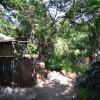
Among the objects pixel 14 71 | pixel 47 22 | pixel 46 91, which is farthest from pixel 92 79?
pixel 47 22

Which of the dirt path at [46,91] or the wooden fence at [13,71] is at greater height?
the wooden fence at [13,71]

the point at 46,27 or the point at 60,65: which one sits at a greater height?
the point at 46,27

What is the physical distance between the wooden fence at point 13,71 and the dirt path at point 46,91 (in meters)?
0.83

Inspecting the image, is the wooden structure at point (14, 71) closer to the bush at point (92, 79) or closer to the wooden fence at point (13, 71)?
the wooden fence at point (13, 71)

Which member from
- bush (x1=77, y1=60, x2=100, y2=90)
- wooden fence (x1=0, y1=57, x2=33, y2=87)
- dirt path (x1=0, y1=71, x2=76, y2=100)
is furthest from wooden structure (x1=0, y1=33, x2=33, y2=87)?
bush (x1=77, y1=60, x2=100, y2=90)

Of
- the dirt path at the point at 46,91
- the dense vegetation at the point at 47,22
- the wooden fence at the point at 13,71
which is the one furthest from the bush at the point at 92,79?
the dense vegetation at the point at 47,22

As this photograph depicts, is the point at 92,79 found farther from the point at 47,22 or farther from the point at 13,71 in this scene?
the point at 47,22

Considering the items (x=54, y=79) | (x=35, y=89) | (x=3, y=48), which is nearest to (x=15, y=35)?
(x=3, y=48)

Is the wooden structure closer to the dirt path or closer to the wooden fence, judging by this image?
the wooden fence

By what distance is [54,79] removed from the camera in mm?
15312

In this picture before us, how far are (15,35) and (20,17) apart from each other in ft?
7.33

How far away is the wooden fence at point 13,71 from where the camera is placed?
13219 millimetres

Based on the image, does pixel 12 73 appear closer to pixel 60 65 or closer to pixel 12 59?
pixel 12 59

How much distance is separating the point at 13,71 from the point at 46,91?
2.17 meters
